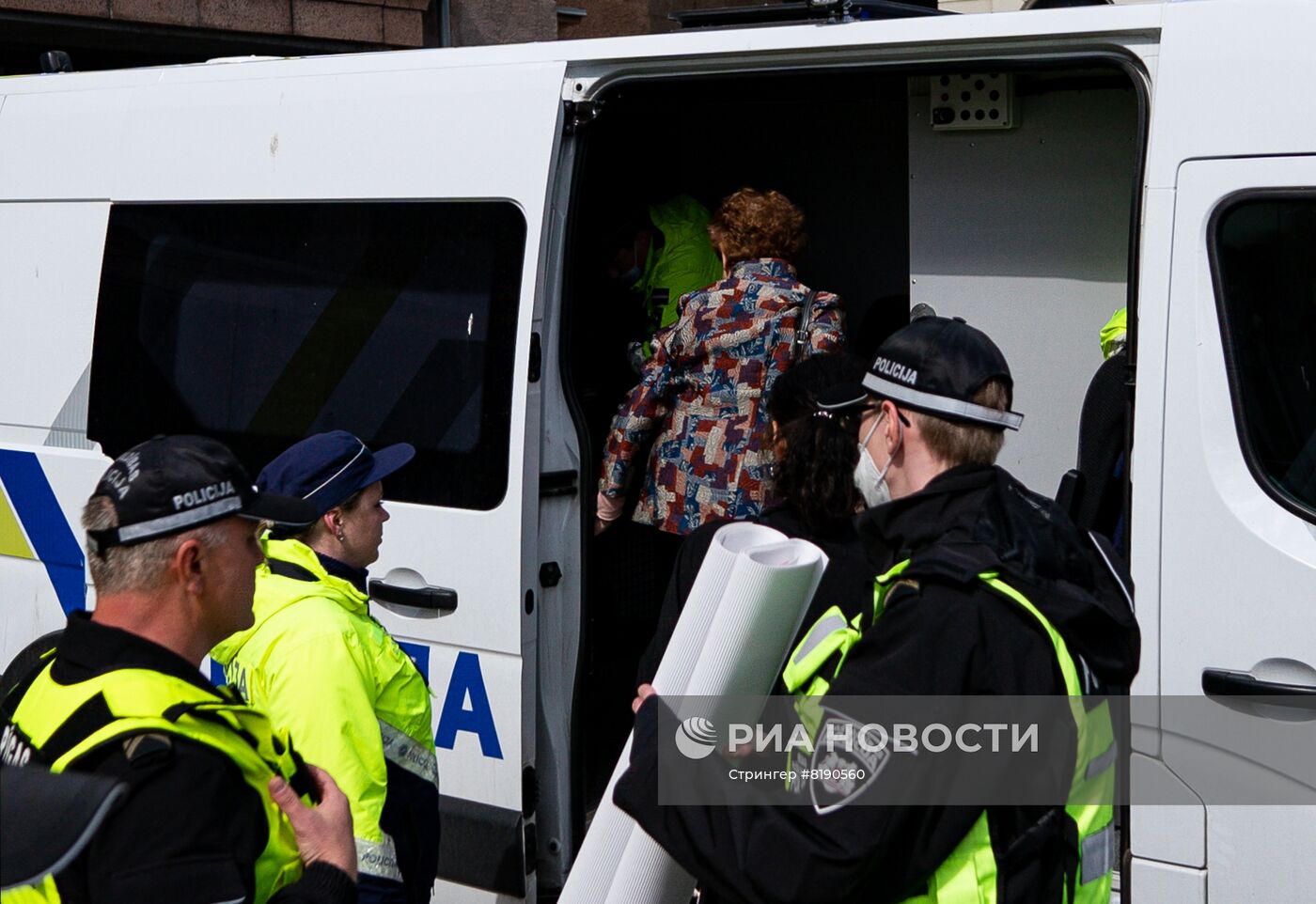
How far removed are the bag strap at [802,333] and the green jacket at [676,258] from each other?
85 centimetres

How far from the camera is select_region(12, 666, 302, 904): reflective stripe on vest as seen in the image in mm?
1646

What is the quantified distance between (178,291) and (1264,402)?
264cm

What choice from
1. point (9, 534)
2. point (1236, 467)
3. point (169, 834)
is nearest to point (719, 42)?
point (1236, 467)

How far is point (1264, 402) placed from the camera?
8.53ft

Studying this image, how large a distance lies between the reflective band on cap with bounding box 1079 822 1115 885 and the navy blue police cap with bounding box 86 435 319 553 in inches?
44.7

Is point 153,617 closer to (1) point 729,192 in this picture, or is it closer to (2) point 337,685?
(2) point 337,685

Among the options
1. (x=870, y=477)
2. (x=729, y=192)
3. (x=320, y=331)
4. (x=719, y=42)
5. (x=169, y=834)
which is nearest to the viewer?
(x=169, y=834)

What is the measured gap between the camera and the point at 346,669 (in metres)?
2.40

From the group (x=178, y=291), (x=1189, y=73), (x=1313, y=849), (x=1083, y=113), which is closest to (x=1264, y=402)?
(x=1189, y=73)

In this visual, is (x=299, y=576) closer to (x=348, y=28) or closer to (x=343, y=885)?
(x=343, y=885)

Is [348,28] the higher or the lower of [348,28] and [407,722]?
the higher

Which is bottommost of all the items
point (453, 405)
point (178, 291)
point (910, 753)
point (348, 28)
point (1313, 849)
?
point (1313, 849)

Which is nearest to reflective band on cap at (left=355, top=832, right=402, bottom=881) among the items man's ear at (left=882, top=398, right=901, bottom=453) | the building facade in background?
man's ear at (left=882, top=398, right=901, bottom=453)

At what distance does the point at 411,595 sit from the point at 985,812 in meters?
1.84
